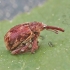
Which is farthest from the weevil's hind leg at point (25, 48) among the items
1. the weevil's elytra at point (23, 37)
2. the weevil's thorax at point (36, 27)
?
the weevil's thorax at point (36, 27)

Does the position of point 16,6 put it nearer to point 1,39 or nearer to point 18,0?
point 18,0

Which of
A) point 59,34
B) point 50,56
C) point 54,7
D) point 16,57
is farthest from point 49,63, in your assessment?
point 54,7

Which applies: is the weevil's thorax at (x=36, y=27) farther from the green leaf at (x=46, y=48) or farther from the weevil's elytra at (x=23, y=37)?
the green leaf at (x=46, y=48)

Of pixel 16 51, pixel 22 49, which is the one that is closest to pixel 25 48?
pixel 22 49

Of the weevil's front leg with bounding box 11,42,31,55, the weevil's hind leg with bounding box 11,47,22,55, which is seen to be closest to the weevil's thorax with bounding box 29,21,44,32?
the weevil's front leg with bounding box 11,42,31,55

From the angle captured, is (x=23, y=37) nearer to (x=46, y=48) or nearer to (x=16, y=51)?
(x=16, y=51)

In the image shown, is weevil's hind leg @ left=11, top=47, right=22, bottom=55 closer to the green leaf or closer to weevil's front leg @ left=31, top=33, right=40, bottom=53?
the green leaf
